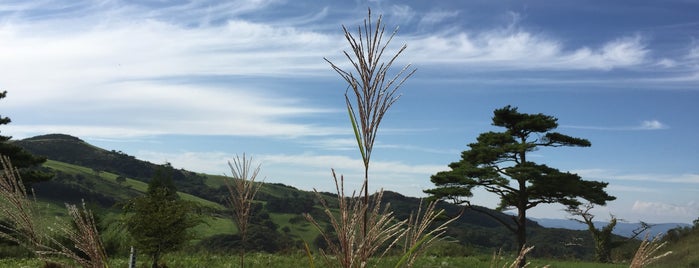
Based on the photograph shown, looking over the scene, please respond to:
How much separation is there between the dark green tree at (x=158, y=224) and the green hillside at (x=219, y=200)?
39895 millimetres

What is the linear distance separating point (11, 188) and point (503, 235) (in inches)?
4630

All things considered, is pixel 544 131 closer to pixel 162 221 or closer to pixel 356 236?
pixel 162 221

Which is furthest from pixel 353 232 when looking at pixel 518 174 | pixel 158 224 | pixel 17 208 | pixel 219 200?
pixel 219 200

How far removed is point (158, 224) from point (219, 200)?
122464 mm

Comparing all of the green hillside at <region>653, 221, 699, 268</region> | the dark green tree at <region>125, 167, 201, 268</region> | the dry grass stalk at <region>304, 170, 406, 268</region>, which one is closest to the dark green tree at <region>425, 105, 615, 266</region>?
the green hillside at <region>653, 221, 699, 268</region>

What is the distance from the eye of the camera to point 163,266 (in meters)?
16.0

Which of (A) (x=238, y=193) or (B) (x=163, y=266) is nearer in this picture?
(A) (x=238, y=193)

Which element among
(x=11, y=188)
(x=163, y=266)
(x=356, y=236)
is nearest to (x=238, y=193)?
(x=11, y=188)

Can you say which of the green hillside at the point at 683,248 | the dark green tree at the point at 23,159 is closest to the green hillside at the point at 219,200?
the green hillside at the point at 683,248

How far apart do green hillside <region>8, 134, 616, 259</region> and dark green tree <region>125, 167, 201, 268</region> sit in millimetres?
39895

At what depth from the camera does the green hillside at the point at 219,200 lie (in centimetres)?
8431

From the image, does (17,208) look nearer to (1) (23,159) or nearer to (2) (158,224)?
(2) (158,224)

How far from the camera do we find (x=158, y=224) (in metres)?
15.3

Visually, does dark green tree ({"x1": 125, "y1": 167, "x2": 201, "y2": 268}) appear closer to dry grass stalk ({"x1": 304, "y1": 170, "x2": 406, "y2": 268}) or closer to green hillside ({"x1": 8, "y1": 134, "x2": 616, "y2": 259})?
dry grass stalk ({"x1": 304, "y1": 170, "x2": 406, "y2": 268})
